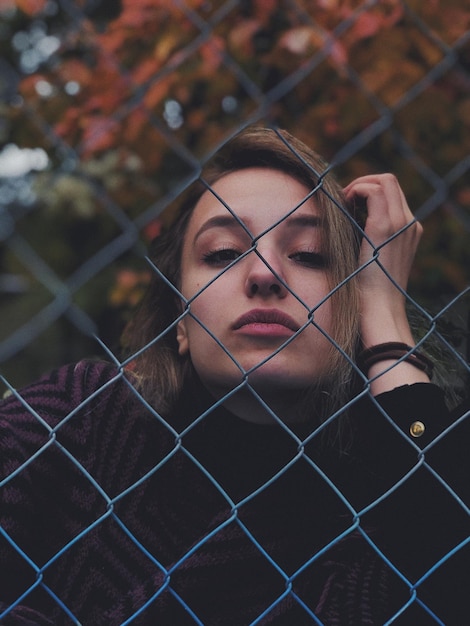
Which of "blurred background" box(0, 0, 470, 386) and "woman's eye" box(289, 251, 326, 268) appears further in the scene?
"blurred background" box(0, 0, 470, 386)

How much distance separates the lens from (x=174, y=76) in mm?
3207

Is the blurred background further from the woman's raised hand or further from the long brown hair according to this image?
the woman's raised hand

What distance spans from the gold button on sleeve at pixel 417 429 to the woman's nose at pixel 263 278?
347 mm

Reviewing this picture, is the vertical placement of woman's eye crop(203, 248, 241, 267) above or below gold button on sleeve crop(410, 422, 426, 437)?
above

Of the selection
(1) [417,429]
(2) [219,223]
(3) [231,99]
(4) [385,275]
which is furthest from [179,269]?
(3) [231,99]

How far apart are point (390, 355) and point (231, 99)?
2.19m

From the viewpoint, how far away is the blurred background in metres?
3.10

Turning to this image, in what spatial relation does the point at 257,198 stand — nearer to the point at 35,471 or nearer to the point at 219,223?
the point at 219,223

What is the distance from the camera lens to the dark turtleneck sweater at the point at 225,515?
1688mm

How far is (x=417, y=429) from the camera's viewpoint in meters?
1.67

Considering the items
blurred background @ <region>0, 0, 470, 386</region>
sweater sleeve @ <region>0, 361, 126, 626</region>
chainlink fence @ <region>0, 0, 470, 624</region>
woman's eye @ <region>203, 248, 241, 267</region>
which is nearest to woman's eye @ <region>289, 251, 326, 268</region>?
woman's eye @ <region>203, 248, 241, 267</region>

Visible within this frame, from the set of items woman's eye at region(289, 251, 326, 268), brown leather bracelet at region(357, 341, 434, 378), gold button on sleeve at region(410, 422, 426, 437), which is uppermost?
woman's eye at region(289, 251, 326, 268)

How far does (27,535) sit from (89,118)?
193 centimetres

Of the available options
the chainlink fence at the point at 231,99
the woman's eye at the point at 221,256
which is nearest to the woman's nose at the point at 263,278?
the woman's eye at the point at 221,256
